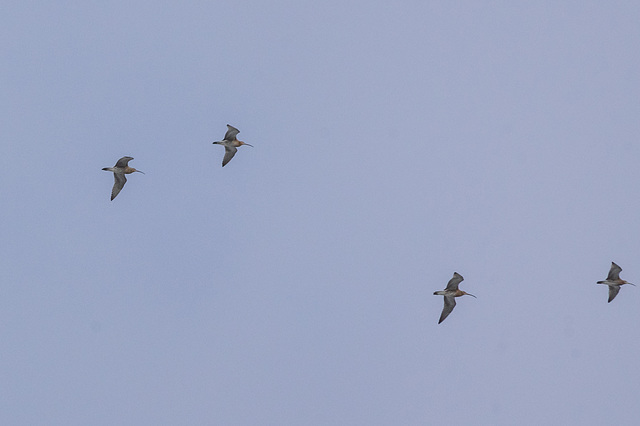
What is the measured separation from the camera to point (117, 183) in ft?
262

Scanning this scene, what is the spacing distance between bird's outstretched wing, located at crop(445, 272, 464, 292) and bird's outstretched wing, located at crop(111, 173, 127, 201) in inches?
881

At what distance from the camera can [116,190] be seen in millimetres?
79938

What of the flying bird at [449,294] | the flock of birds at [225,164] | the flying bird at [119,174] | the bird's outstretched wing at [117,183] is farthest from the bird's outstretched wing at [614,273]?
the bird's outstretched wing at [117,183]

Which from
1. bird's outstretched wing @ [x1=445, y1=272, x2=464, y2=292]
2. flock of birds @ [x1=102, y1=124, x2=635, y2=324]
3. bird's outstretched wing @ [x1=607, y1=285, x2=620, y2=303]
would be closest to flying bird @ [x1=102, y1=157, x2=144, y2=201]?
flock of birds @ [x1=102, y1=124, x2=635, y2=324]

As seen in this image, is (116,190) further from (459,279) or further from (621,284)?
(621,284)

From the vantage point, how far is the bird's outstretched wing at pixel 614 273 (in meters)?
83.6

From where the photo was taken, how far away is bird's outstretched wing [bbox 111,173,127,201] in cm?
7981

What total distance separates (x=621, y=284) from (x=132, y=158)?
3417cm

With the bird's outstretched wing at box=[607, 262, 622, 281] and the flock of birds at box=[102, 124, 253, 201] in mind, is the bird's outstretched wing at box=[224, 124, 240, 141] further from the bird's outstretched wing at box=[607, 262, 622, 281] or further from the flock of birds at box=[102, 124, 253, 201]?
the bird's outstretched wing at box=[607, 262, 622, 281]

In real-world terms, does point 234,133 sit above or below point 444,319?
above

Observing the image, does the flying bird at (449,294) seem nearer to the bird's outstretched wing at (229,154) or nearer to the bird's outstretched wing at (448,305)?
the bird's outstretched wing at (448,305)

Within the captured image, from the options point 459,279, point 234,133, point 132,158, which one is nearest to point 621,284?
point 459,279

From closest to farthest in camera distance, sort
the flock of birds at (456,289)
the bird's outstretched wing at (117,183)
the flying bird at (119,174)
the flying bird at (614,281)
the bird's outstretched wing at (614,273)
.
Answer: the flying bird at (119,174) < the bird's outstretched wing at (117,183) < the flock of birds at (456,289) < the bird's outstretched wing at (614,273) < the flying bird at (614,281)

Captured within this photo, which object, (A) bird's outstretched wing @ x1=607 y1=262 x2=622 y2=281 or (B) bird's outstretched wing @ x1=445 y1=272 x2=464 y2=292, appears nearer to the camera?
(B) bird's outstretched wing @ x1=445 y1=272 x2=464 y2=292
